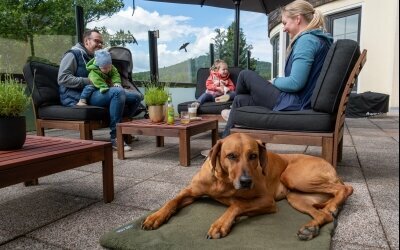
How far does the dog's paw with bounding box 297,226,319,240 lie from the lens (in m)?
1.50

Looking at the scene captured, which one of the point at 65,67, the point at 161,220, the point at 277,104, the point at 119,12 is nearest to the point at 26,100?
the point at 161,220

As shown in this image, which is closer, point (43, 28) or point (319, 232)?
point (319, 232)

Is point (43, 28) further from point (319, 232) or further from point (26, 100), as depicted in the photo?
point (319, 232)

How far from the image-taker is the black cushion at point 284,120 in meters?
2.52

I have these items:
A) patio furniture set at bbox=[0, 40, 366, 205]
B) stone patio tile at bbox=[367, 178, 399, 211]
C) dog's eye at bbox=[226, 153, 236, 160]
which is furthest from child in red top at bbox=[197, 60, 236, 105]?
dog's eye at bbox=[226, 153, 236, 160]

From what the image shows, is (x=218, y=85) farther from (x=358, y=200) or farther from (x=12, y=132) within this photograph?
(x=12, y=132)

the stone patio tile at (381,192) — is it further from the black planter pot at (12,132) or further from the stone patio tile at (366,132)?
the stone patio tile at (366,132)

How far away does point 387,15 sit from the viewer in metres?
7.62

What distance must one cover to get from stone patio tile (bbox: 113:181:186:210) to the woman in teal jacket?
3.44 ft

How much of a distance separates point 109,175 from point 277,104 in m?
1.56

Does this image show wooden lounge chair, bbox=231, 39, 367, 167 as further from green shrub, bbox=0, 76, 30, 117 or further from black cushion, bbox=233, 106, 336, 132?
green shrub, bbox=0, 76, 30, 117

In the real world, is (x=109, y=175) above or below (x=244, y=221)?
above

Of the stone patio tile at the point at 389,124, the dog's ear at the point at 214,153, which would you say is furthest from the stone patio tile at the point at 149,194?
the stone patio tile at the point at 389,124

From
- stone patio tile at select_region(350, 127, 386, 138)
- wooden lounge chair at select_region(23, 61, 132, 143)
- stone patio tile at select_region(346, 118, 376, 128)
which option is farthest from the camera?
stone patio tile at select_region(346, 118, 376, 128)
